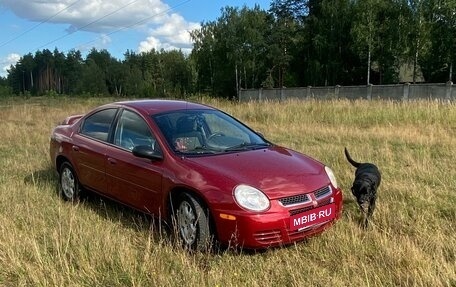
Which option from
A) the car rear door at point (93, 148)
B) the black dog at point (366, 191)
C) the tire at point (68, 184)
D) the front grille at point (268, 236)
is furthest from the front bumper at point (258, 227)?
the tire at point (68, 184)

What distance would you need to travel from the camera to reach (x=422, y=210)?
219 inches

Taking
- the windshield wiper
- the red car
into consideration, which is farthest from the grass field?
the windshield wiper

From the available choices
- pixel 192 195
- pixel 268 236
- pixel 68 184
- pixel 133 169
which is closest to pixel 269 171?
pixel 268 236

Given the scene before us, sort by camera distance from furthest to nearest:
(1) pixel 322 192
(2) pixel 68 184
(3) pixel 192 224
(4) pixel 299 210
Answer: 1. (2) pixel 68 184
2. (1) pixel 322 192
3. (3) pixel 192 224
4. (4) pixel 299 210

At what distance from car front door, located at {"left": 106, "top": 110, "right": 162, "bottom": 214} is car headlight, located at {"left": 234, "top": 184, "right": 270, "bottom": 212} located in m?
1.00

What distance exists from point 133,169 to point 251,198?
162cm

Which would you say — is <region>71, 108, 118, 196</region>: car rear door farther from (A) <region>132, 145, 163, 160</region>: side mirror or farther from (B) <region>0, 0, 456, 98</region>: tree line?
(B) <region>0, 0, 456, 98</region>: tree line

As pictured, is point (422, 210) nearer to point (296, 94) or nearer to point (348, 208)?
point (348, 208)

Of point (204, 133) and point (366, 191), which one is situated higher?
point (204, 133)

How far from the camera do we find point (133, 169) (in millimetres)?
5285

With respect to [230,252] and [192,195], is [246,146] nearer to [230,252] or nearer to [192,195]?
[192,195]

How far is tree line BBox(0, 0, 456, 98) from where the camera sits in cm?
4772

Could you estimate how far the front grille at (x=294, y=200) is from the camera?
4.30m

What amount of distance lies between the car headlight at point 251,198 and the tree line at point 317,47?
3875 cm
